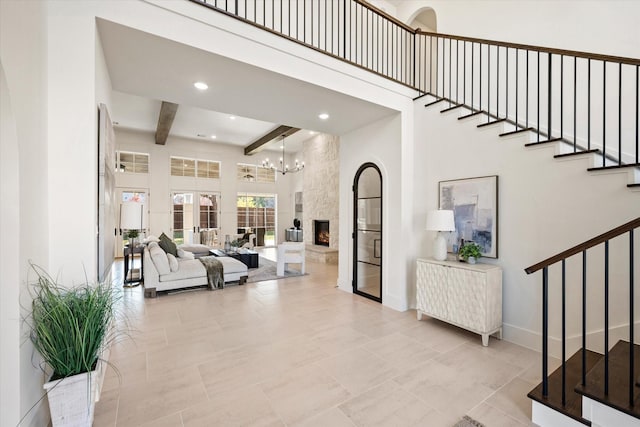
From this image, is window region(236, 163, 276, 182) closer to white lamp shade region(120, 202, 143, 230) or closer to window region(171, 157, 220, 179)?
window region(171, 157, 220, 179)

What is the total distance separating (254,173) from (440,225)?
896 cm

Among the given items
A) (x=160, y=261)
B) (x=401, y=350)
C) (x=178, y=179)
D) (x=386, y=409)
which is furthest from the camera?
(x=178, y=179)

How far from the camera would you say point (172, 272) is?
16.1 feet

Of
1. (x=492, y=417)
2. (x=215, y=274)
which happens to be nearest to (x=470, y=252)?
(x=492, y=417)

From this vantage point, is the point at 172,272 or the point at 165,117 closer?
the point at 172,272

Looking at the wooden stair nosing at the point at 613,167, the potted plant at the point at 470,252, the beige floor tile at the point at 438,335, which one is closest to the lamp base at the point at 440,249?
the potted plant at the point at 470,252

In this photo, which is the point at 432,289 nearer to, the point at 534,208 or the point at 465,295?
the point at 465,295

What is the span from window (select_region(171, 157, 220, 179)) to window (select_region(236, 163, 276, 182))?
34.2 inches

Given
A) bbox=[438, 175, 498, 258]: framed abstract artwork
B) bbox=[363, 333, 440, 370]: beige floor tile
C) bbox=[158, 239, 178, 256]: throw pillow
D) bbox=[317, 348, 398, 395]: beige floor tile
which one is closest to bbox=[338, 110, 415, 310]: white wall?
bbox=[438, 175, 498, 258]: framed abstract artwork

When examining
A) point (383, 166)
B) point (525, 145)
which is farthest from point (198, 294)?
point (525, 145)

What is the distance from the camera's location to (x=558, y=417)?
1.82 metres

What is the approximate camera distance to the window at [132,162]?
869 cm

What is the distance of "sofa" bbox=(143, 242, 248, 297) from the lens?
4.73 metres

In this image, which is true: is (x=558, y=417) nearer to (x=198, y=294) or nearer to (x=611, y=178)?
(x=611, y=178)
